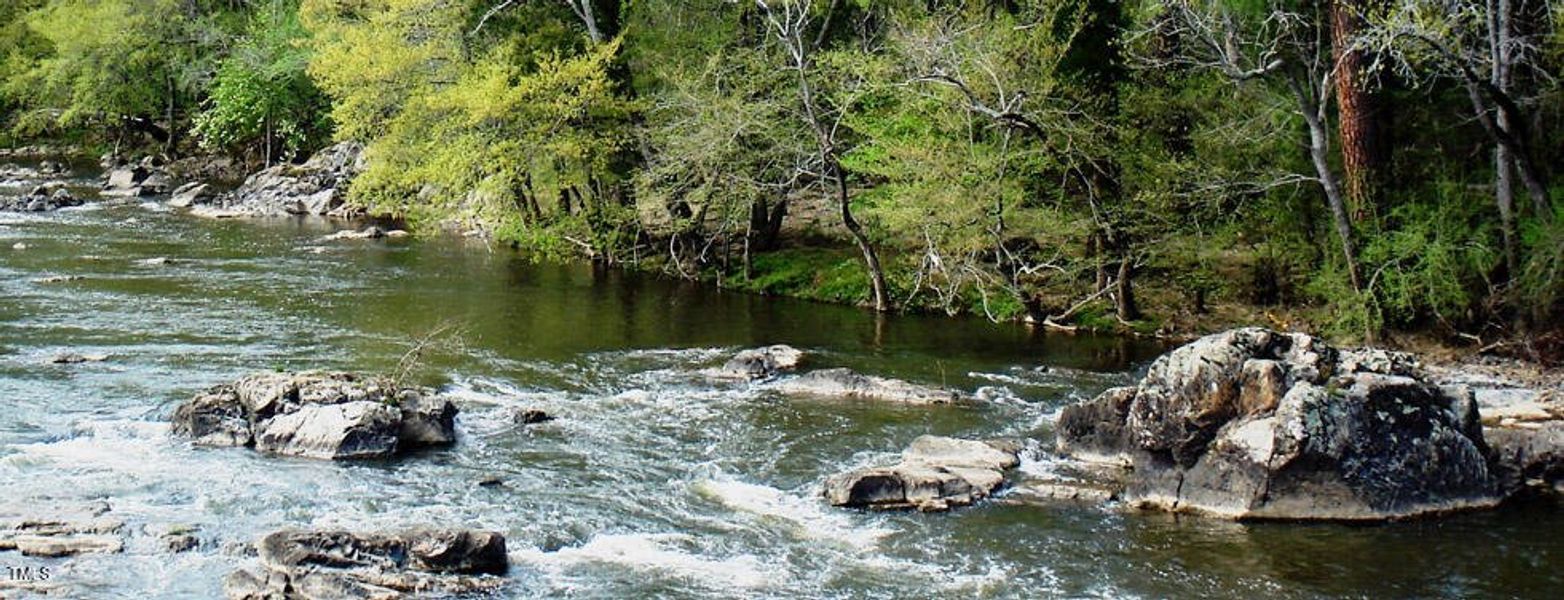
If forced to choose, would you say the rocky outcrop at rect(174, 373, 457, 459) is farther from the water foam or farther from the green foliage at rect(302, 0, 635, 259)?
the green foliage at rect(302, 0, 635, 259)

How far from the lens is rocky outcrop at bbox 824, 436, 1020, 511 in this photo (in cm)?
1886

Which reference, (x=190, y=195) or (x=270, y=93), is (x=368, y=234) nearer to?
(x=190, y=195)

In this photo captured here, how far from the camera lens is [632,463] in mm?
20766

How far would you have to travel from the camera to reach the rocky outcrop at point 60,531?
1619 centimetres

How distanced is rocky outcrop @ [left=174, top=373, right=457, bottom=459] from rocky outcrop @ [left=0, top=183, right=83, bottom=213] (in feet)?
118

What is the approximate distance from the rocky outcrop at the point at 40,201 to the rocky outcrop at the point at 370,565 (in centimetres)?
4256

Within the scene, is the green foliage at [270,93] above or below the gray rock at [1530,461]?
above

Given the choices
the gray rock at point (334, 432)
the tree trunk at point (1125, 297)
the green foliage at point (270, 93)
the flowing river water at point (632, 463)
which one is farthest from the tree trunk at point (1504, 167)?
the green foliage at point (270, 93)

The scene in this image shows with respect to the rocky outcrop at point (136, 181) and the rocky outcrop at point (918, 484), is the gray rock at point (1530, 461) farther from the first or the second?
the rocky outcrop at point (136, 181)

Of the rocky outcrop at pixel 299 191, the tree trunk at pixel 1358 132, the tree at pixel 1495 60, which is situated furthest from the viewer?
the rocky outcrop at pixel 299 191

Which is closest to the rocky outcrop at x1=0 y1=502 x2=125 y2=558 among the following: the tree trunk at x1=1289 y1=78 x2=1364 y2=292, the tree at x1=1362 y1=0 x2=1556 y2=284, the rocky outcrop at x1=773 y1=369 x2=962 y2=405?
the rocky outcrop at x1=773 y1=369 x2=962 y2=405

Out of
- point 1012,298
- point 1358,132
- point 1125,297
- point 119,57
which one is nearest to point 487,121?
point 1012,298

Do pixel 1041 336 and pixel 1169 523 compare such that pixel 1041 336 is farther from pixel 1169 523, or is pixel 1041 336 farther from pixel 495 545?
pixel 495 545

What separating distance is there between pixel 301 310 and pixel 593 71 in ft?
32.4
